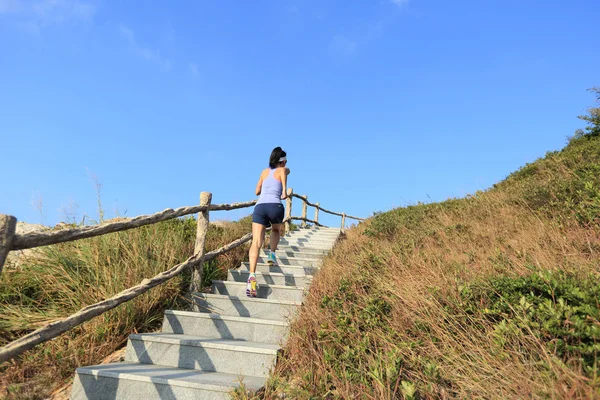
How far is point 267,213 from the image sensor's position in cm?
607

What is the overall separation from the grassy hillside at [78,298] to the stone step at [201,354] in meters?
0.41

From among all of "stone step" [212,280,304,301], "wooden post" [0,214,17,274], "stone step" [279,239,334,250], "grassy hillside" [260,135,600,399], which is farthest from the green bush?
"stone step" [279,239,334,250]

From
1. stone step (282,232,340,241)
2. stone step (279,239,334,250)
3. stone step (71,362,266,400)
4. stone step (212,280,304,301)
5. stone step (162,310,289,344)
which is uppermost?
stone step (282,232,340,241)

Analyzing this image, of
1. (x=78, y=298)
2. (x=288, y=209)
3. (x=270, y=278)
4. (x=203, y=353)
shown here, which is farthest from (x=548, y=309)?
(x=288, y=209)

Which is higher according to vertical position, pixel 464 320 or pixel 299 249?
pixel 299 249

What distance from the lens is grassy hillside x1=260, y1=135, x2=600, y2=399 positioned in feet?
8.62

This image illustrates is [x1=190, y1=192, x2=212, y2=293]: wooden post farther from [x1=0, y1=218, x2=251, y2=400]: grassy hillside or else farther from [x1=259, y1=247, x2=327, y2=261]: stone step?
[x1=259, y1=247, x2=327, y2=261]: stone step

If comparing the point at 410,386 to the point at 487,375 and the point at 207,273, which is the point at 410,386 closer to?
the point at 487,375

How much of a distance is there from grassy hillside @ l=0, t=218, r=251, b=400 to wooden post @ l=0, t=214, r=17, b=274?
1.61 meters

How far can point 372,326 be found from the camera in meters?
3.81

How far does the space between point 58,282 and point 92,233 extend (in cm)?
166

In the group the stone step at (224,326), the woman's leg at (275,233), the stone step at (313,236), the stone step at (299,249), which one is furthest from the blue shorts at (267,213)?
the stone step at (313,236)

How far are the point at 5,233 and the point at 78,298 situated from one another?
2.21 metres

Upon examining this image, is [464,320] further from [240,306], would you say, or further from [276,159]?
[276,159]
